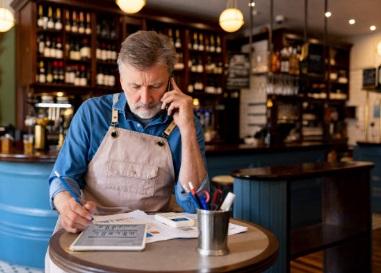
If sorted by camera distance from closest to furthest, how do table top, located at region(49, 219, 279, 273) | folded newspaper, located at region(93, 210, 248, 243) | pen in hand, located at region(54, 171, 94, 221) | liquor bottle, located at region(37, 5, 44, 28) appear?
table top, located at region(49, 219, 279, 273) < folded newspaper, located at region(93, 210, 248, 243) < pen in hand, located at region(54, 171, 94, 221) < liquor bottle, located at region(37, 5, 44, 28)

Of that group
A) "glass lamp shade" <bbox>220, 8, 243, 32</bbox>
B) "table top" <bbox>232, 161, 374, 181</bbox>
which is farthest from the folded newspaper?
"glass lamp shade" <bbox>220, 8, 243, 32</bbox>

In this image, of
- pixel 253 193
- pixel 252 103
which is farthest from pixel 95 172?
pixel 252 103

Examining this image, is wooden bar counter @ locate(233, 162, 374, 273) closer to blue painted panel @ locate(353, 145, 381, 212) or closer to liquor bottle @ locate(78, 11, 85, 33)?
blue painted panel @ locate(353, 145, 381, 212)

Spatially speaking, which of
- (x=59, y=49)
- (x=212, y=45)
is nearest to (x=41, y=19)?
(x=59, y=49)

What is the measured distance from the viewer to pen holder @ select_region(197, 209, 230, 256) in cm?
108

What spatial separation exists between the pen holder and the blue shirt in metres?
0.45

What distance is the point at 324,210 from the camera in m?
3.46

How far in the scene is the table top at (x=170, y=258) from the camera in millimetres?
981

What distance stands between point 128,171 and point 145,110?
24cm

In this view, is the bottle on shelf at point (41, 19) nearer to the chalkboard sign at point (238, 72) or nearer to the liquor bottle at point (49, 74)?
the liquor bottle at point (49, 74)

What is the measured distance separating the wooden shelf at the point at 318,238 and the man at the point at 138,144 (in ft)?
4.62

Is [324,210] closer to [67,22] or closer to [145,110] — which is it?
[145,110]

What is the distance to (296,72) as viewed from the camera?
805cm

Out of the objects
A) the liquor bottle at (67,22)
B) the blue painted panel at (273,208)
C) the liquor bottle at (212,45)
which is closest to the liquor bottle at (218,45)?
the liquor bottle at (212,45)
